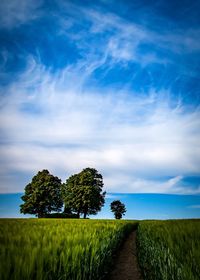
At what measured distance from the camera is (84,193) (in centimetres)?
5850

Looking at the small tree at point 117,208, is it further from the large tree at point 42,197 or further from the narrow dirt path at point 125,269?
the narrow dirt path at point 125,269

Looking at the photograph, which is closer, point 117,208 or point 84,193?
Answer: point 84,193

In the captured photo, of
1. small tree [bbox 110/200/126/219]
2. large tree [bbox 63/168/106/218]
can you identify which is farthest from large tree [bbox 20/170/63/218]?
small tree [bbox 110/200/126/219]

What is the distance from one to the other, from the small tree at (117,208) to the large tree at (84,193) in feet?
121

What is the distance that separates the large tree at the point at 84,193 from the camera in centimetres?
5841

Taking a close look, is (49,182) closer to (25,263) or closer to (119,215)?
(119,215)

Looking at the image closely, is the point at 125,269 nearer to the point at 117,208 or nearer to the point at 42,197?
the point at 42,197

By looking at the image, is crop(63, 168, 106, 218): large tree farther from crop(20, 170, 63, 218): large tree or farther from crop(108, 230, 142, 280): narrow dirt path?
crop(108, 230, 142, 280): narrow dirt path

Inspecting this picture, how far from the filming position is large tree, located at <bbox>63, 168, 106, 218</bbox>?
5841cm

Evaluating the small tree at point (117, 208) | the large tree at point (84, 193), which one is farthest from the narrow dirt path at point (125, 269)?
the small tree at point (117, 208)

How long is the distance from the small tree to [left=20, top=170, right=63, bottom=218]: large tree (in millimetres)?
41692

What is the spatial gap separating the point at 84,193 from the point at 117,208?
142 ft

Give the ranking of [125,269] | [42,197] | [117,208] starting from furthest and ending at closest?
[117,208], [42,197], [125,269]

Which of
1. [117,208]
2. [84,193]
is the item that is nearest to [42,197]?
[84,193]
